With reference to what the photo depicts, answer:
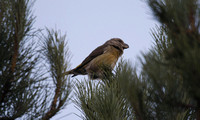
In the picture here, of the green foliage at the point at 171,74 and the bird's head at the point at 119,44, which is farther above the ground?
the bird's head at the point at 119,44

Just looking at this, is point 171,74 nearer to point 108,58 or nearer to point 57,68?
point 57,68

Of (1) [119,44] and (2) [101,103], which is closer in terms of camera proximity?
(2) [101,103]

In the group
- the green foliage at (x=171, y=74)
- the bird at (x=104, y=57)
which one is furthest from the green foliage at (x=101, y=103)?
the bird at (x=104, y=57)

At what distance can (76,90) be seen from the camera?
95.6 inches

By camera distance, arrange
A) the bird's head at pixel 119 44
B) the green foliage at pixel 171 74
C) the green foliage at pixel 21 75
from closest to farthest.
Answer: the green foliage at pixel 171 74 < the green foliage at pixel 21 75 < the bird's head at pixel 119 44

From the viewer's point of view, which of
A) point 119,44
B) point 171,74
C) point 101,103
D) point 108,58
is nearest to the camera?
point 171,74

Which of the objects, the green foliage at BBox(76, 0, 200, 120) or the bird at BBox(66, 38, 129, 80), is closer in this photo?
the green foliage at BBox(76, 0, 200, 120)

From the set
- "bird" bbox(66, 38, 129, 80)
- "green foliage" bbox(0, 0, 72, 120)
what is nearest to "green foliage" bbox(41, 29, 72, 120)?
"green foliage" bbox(0, 0, 72, 120)

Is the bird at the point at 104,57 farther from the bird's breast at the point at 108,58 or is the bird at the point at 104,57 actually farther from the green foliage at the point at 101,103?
the green foliage at the point at 101,103

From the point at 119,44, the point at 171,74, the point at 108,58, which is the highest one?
the point at 119,44

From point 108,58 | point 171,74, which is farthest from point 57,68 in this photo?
point 108,58

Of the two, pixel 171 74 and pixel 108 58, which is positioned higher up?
pixel 108 58

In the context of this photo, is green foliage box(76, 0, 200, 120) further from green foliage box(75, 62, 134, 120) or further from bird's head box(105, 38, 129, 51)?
bird's head box(105, 38, 129, 51)

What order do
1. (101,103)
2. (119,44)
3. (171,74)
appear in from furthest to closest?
(119,44), (101,103), (171,74)
